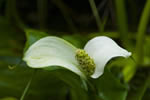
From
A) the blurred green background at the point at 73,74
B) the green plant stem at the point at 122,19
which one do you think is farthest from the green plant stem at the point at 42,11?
the green plant stem at the point at 122,19

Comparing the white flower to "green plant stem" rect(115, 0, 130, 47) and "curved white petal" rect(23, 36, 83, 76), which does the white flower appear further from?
"green plant stem" rect(115, 0, 130, 47)

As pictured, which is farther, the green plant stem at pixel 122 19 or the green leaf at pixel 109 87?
the green plant stem at pixel 122 19

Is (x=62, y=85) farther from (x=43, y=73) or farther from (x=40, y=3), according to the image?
(x=40, y=3)

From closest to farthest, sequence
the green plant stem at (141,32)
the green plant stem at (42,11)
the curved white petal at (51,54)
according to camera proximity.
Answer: the curved white petal at (51,54) → the green plant stem at (141,32) → the green plant stem at (42,11)

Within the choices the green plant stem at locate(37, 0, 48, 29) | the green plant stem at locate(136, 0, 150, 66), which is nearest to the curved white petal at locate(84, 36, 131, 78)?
the green plant stem at locate(136, 0, 150, 66)

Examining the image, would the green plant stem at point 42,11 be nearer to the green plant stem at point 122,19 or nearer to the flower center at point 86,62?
the green plant stem at point 122,19

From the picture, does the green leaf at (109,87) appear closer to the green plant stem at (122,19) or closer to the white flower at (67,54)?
the white flower at (67,54)

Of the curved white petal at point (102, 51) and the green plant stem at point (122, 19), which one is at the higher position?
the curved white petal at point (102, 51)

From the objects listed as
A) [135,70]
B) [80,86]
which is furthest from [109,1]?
[80,86]

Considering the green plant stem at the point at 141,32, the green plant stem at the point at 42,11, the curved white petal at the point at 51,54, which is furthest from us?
the green plant stem at the point at 42,11
